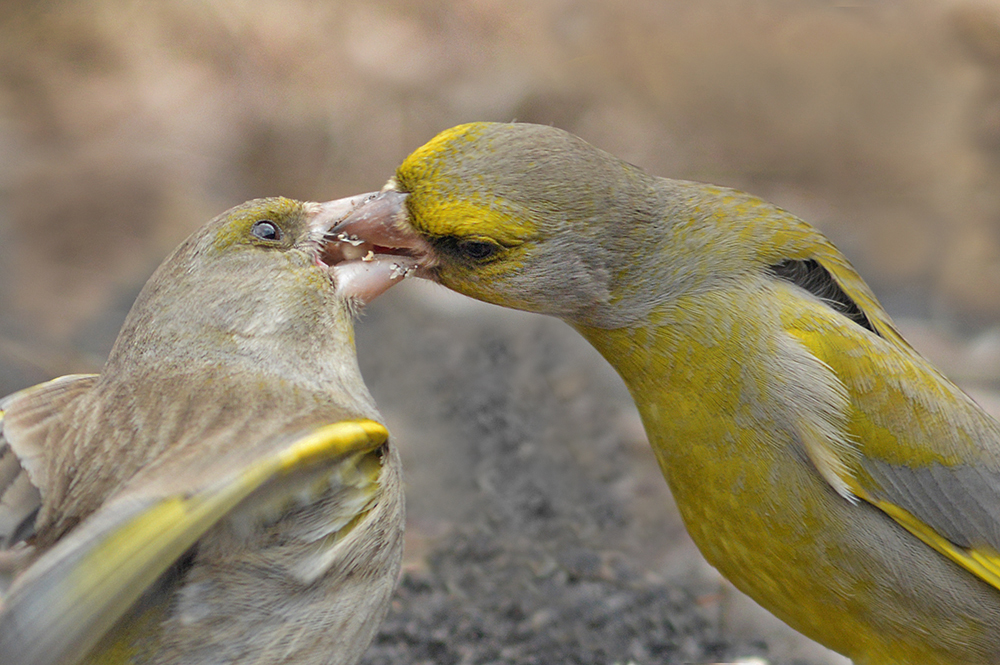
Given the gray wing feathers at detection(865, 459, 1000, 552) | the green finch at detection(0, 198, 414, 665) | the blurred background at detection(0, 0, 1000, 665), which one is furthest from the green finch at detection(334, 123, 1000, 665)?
the blurred background at detection(0, 0, 1000, 665)

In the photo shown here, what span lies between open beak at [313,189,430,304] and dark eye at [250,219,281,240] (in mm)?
129

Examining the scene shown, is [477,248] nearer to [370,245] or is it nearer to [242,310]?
[370,245]

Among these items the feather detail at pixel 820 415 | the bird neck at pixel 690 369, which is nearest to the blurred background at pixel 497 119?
the bird neck at pixel 690 369

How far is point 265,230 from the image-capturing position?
213cm

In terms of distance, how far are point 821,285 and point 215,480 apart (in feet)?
5.24

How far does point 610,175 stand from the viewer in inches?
86.4

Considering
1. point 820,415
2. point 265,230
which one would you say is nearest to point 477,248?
point 265,230

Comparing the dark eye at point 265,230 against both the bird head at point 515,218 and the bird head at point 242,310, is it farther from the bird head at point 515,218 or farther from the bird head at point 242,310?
the bird head at point 515,218

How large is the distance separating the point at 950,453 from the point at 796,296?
526 millimetres

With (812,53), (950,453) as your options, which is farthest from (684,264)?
(812,53)

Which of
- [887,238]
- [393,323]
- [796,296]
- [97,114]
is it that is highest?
[97,114]

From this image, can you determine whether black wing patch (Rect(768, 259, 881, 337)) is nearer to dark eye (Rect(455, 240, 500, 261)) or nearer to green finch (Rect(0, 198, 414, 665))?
dark eye (Rect(455, 240, 500, 261))

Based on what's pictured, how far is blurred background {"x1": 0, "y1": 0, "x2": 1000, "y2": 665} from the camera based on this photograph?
4.43 meters

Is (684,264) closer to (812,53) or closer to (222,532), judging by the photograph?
(222,532)
